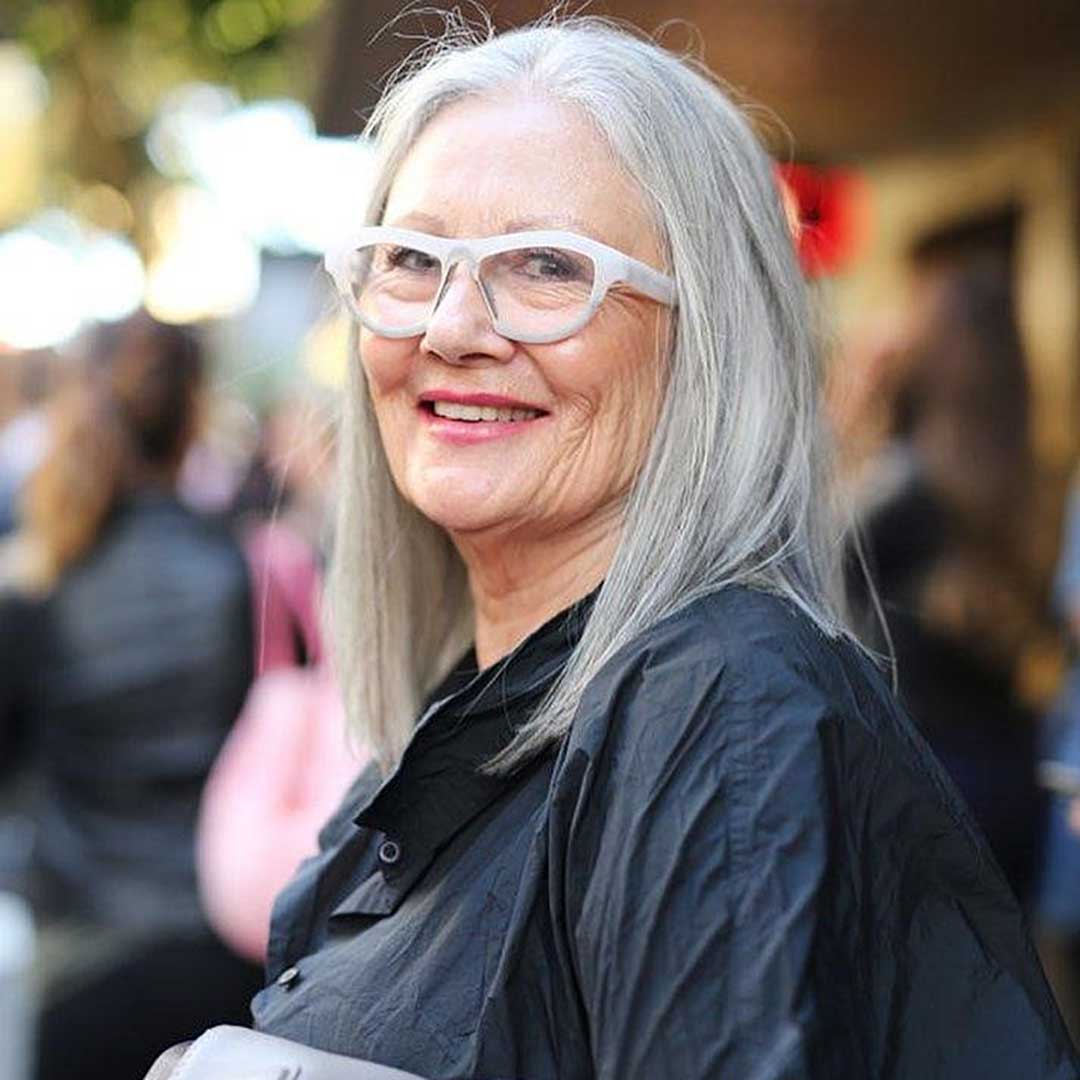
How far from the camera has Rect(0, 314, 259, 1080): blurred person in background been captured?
4336 millimetres

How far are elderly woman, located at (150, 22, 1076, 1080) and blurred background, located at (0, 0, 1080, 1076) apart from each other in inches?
12.0

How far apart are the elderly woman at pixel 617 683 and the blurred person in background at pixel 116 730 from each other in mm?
1995

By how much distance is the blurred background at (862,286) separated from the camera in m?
4.27

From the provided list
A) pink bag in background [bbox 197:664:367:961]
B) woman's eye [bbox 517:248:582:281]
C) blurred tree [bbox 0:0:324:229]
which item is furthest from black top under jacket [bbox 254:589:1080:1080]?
blurred tree [bbox 0:0:324:229]

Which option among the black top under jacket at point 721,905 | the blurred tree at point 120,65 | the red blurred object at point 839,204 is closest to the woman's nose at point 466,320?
the black top under jacket at point 721,905

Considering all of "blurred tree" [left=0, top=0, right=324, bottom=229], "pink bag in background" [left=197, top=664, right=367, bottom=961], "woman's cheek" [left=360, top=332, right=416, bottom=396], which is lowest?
"pink bag in background" [left=197, top=664, right=367, bottom=961]

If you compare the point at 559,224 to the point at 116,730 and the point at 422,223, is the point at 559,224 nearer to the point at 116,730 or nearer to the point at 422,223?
the point at 422,223

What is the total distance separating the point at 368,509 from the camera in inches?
101

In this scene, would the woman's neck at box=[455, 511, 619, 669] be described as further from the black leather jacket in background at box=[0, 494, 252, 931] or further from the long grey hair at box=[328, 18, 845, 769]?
the black leather jacket in background at box=[0, 494, 252, 931]

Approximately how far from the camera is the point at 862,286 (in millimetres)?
12047


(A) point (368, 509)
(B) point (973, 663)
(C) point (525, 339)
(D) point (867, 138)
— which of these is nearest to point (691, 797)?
(C) point (525, 339)

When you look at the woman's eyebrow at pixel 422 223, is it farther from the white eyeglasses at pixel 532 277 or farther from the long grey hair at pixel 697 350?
the long grey hair at pixel 697 350

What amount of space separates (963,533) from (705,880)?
2.94 m

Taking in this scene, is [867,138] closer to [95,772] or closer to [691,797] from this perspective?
[95,772]
